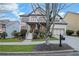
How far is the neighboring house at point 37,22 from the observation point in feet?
23.9

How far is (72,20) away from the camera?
287 inches

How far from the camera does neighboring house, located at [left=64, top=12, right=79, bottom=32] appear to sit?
285 inches

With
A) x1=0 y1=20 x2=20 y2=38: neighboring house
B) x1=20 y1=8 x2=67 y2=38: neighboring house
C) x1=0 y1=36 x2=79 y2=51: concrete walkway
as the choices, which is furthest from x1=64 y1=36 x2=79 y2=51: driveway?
x1=0 y1=20 x2=20 y2=38: neighboring house

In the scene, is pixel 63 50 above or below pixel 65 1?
below

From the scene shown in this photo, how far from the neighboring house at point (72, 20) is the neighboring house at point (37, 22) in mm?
62

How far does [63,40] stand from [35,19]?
0.49 m

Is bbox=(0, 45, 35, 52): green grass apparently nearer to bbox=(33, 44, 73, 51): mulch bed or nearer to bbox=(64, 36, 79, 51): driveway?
bbox=(33, 44, 73, 51): mulch bed

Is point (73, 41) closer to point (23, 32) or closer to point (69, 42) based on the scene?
point (69, 42)

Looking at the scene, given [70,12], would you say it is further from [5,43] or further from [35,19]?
[5,43]

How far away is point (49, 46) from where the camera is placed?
7.28 m

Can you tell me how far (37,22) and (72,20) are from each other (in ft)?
1.62

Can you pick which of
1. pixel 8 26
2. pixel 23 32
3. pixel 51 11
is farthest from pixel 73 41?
pixel 8 26

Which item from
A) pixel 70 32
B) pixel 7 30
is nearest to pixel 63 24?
pixel 70 32

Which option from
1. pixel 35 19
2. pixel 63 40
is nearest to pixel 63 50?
pixel 63 40
